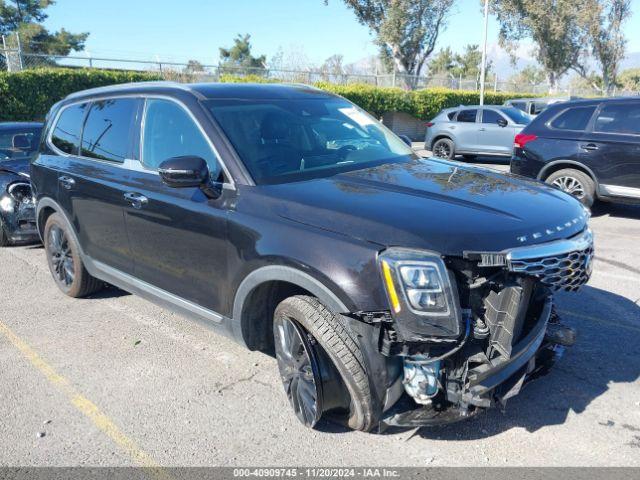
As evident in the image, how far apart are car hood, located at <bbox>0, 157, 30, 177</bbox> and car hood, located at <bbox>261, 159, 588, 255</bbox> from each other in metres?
5.19

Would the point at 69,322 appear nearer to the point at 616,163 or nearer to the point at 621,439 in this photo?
the point at 621,439

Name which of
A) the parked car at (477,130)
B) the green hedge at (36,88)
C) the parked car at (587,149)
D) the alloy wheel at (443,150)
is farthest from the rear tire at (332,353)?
the green hedge at (36,88)

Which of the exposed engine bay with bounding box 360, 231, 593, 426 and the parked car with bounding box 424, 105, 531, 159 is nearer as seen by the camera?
the exposed engine bay with bounding box 360, 231, 593, 426

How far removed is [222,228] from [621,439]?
Result: 2504 mm

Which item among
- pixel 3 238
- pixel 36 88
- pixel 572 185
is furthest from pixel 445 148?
pixel 3 238

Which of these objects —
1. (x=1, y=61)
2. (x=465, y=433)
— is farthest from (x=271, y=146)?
(x=1, y=61)

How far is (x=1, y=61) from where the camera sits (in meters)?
19.2

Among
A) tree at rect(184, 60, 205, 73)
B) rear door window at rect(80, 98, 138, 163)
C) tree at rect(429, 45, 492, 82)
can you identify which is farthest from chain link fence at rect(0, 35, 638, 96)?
tree at rect(429, 45, 492, 82)

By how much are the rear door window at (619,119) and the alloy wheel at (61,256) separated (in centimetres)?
723

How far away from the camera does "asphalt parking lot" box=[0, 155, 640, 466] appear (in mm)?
3023

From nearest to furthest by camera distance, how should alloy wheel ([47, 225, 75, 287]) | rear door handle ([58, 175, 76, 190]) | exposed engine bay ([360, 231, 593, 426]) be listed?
exposed engine bay ([360, 231, 593, 426]) < rear door handle ([58, 175, 76, 190]) < alloy wheel ([47, 225, 75, 287])

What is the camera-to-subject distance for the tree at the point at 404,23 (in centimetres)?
3538

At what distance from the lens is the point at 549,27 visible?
→ 40.6m

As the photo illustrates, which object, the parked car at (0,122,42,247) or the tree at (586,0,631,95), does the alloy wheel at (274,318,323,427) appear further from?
the tree at (586,0,631,95)
